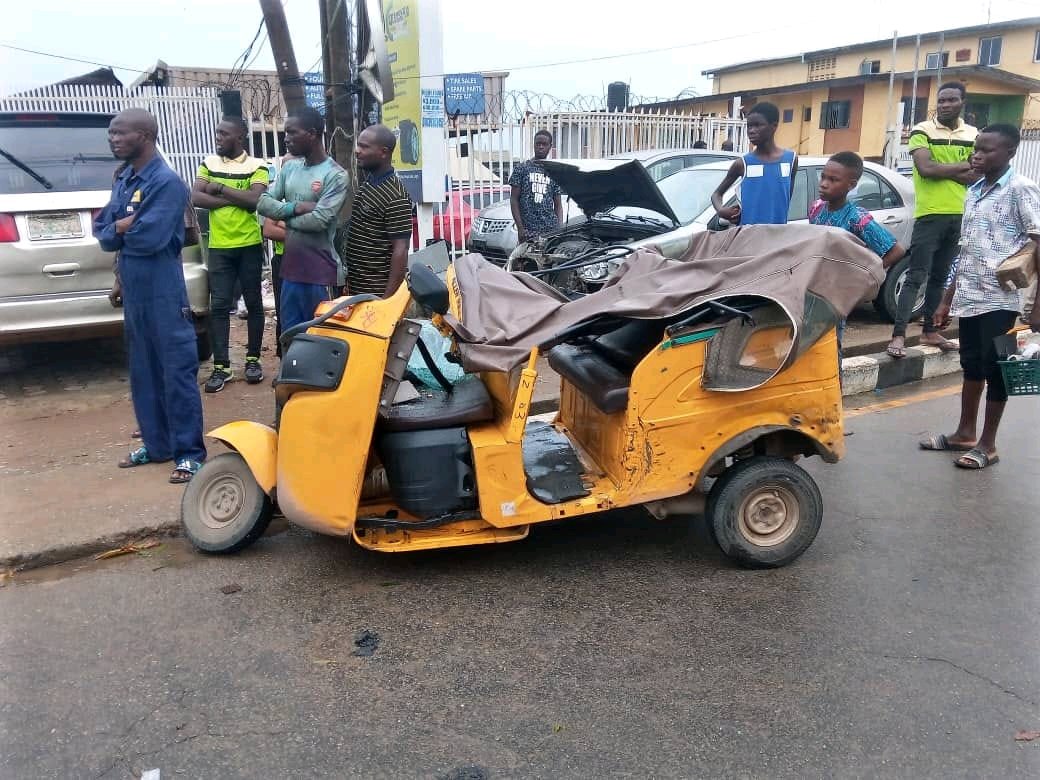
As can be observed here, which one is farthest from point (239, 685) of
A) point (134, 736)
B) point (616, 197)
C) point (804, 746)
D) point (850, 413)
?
point (850, 413)

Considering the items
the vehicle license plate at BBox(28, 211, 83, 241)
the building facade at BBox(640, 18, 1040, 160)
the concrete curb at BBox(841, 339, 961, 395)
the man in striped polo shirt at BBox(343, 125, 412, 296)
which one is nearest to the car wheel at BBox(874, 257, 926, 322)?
the concrete curb at BBox(841, 339, 961, 395)

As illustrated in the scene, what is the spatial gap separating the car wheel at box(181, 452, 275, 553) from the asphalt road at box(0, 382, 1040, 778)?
12 cm

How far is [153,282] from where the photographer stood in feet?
15.0

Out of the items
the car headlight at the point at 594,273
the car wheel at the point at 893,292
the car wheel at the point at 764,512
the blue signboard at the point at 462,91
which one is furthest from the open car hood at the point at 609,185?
the car wheel at the point at 893,292

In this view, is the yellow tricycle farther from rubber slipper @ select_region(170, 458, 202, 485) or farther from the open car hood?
the open car hood

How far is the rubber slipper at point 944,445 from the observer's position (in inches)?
211

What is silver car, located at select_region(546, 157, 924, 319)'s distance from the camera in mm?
6434

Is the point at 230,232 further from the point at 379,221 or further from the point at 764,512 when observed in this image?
the point at 764,512

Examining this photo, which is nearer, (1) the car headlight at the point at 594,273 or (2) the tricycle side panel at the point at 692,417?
(2) the tricycle side panel at the point at 692,417

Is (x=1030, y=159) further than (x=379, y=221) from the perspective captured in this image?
Yes

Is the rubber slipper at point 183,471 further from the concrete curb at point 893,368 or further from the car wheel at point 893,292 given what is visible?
the car wheel at point 893,292

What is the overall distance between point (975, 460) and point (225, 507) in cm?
433

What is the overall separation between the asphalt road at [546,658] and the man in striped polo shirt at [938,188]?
3.34m

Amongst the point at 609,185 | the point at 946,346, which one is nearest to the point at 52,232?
the point at 609,185
